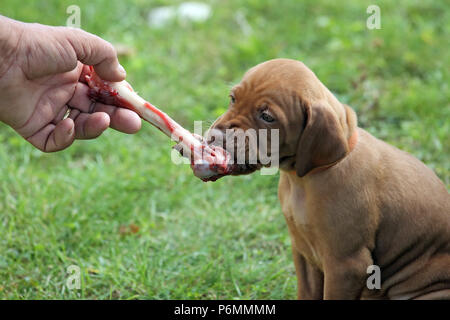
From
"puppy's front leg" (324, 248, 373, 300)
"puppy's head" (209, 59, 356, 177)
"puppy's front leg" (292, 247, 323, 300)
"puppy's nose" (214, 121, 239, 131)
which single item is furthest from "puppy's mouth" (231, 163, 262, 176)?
"puppy's front leg" (292, 247, 323, 300)

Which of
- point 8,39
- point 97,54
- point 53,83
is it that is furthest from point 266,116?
point 8,39

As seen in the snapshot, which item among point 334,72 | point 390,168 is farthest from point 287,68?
point 334,72

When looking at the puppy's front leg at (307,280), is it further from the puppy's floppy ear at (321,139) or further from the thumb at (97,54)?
the thumb at (97,54)

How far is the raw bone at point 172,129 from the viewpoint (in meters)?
3.46

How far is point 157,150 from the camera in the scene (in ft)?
20.5

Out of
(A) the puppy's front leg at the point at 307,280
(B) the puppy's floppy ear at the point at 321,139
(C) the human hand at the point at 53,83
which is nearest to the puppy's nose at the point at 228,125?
(B) the puppy's floppy ear at the point at 321,139

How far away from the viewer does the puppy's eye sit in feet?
11.7

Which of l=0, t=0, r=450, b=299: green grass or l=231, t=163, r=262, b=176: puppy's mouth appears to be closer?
l=231, t=163, r=262, b=176: puppy's mouth

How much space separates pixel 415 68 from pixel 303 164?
429cm

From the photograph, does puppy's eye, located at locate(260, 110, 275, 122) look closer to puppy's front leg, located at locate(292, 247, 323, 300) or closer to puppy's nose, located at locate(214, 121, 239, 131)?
puppy's nose, located at locate(214, 121, 239, 131)

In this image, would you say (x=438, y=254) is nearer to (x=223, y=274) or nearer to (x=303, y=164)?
(x=303, y=164)

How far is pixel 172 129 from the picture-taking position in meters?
3.66

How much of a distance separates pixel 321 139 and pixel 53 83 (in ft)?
6.02

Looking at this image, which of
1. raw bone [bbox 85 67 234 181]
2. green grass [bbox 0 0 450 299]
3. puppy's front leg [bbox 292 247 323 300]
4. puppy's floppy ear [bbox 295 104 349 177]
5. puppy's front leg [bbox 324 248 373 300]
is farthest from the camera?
green grass [bbox 0 0 450 299]
